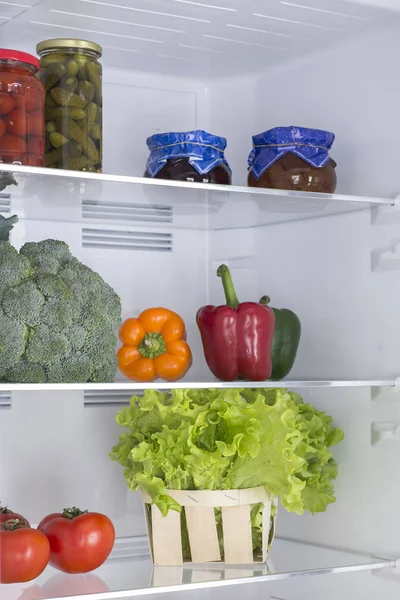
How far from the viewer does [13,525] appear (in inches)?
71.8

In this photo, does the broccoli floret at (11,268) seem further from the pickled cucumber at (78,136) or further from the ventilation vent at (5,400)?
the ventilation vent at (5,400)

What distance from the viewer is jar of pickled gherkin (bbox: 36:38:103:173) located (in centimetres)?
186

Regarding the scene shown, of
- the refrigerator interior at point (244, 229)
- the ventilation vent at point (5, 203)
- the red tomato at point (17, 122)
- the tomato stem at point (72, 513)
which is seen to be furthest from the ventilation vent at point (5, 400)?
the red tomato at point (17, 122)

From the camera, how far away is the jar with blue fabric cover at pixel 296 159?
210cm

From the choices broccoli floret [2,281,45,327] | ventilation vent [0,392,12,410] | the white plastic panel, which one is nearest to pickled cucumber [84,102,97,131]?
the white plastic panel

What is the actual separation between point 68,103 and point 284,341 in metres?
0.68

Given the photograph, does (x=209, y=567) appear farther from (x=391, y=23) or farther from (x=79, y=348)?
(x=391, y=23)

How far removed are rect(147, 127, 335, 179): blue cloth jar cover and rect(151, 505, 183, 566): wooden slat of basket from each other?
26.6 inches

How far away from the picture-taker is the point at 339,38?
219 centimetres

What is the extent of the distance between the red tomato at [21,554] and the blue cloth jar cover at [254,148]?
29.7 inches

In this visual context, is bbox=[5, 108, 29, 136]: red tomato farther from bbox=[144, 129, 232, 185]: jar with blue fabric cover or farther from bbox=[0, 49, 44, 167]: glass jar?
bbox=[144, 129, 232, 185]: jar with blue fabric cover

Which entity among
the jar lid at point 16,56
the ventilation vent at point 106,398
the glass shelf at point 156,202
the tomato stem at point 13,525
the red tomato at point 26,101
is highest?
the jar lid at point 16,56

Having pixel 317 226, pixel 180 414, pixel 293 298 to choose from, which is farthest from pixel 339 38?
pixel 180 414

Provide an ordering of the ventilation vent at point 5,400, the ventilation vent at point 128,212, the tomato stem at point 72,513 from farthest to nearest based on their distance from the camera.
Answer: the ventilation vent at point 128,212, the ventilation vent at point 5,400, the tomato stem at point 72,513
